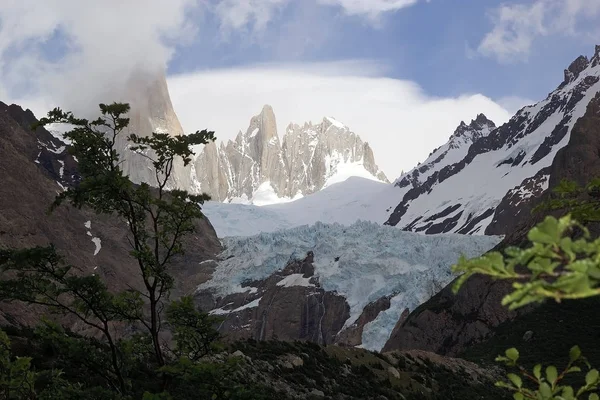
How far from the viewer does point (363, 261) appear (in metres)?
105

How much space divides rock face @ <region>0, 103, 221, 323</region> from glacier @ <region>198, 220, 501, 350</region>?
9090mm

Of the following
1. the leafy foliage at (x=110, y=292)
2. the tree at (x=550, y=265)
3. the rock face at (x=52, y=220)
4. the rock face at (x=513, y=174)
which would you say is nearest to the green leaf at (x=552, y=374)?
the tree at (x=550, y=265)

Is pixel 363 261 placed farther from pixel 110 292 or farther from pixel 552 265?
pixel 552 265

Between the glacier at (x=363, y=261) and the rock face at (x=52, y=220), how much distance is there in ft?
29.8

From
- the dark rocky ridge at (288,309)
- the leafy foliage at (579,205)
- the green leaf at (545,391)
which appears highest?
the leafy foliage at (579,205)

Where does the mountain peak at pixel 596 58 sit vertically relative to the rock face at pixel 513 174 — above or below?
above

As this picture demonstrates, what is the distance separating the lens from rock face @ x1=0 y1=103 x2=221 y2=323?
282 feet

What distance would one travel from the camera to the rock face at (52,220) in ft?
282

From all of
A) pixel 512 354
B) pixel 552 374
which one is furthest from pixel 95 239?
pixel 552 374

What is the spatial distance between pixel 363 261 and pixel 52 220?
49.9 metres

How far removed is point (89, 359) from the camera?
27.9 ft

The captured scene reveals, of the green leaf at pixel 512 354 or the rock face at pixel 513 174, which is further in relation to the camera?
the rock face at pixel 513 174

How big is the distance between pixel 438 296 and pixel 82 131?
193 feet

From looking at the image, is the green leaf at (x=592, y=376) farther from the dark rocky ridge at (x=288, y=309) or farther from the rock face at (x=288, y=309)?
the rock face at (x=288, y=309)
